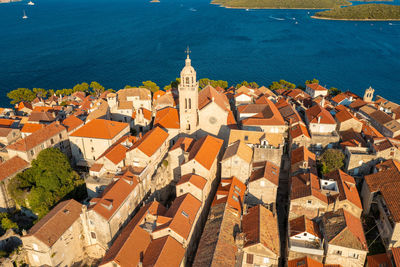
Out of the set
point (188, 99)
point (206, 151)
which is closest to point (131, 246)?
point (206, 151)

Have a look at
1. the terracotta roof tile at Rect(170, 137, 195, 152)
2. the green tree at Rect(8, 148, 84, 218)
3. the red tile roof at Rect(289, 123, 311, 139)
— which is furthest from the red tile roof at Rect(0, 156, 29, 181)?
the red tile roof at Rect(289, 123, 311, 139)

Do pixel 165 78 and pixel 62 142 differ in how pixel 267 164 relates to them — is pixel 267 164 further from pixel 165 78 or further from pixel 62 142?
pixel 165 78

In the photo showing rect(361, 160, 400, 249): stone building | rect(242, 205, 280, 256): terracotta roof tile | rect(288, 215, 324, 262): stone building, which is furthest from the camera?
rect(361, 160, 400, 249): stone building

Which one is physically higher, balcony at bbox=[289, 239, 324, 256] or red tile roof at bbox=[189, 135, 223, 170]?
red tile roof at bbox=[189, 135, 223, 170]

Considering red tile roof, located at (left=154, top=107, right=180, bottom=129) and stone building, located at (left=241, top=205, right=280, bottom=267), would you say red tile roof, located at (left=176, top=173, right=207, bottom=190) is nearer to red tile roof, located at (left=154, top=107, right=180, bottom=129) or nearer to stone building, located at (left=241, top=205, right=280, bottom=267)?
stone building, located at (left=241, top=205, right=280, bottom=267)

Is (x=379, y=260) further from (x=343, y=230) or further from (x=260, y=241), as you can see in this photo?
(x=260, y=241)

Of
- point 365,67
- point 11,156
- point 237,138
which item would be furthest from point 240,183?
point 365,67

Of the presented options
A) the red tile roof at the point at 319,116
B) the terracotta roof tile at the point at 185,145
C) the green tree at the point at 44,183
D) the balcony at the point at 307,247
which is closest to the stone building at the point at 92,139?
the green tree at the point at 44,183
